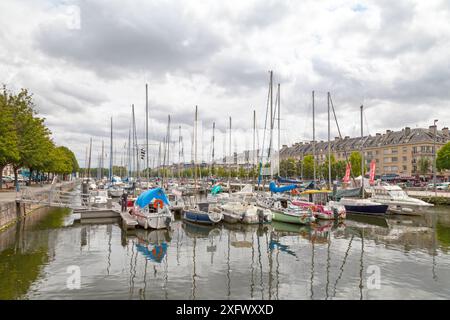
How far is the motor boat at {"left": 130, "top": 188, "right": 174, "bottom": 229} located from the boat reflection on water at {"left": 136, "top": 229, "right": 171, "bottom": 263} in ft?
1.99

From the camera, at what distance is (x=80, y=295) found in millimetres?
12852

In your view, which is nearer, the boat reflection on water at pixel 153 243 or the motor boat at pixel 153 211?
the boat reflection on water at pixel 153 243

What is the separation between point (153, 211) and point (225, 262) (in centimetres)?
1299

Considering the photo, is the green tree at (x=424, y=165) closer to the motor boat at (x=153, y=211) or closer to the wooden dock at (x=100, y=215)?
the motor boat at (x=153, y=211)

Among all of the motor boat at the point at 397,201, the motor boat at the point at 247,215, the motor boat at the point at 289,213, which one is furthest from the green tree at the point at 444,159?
the motor boat at the point at 247,215

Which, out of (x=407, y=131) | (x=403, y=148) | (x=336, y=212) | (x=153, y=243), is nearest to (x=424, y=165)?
(x=403, y=148)

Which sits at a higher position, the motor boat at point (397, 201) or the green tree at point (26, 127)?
the green tree at point (26, 127)

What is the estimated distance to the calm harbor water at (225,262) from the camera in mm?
13484

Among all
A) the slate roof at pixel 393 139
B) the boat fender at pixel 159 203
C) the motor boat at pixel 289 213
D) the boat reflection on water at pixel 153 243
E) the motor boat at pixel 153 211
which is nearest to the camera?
the boat reflection on water at pixel 153 243

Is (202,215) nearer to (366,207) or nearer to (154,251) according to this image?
(154,251)

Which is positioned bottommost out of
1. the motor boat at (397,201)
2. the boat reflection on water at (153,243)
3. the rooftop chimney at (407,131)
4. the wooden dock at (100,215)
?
the boat reflection on water at (153,243)

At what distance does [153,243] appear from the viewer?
23.0 metres

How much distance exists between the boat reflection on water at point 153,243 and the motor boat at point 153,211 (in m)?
0.61
